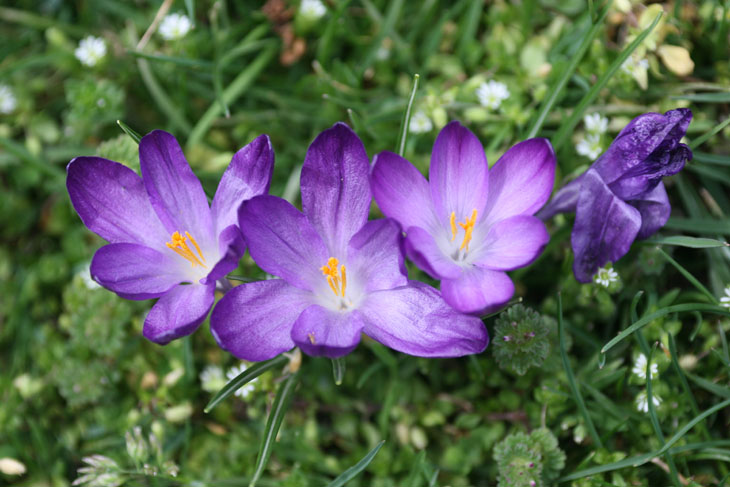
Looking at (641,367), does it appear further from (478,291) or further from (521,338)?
(478,291)

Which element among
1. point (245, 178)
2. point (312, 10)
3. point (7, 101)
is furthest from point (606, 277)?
point (7, 101)

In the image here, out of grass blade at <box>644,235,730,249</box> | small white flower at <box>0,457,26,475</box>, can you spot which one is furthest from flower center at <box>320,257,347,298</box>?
small white flower at <box>0,457,26,475</box>

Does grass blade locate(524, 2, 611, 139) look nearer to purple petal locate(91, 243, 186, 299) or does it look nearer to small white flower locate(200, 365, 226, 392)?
purple petal locate(91, 243, 186, 299)

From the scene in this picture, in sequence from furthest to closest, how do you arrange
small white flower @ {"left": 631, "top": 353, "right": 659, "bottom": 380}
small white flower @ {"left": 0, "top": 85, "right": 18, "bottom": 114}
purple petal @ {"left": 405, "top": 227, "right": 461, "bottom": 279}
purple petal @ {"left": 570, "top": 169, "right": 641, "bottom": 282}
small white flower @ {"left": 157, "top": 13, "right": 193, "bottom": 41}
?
1. small white flower @ {"left": 0, "top": 85, "right": 18, "bottom": 114}
2. small white flower @ {"left": 157, "top": 13, "right": 193, "bottom": 41}
3. small white flower @ {"left": 631, "top": 353, "right": 659, "bottom": 380}
4. purple petal @ {"left": 570, "top": 169, "right": 641, "bottom": 282}
5. purple petal @ {"left": 405, "top": 227, "right": 461, "bottom": 279}

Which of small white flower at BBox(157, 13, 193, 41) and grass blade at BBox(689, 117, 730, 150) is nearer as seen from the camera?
grass blade at BBox(689, 117, 730, 150)

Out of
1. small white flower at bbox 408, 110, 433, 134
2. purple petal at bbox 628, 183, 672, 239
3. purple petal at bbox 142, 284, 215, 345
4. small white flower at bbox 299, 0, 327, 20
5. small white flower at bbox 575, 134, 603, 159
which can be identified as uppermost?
small white flower at bbox 299, 0, 327, 20

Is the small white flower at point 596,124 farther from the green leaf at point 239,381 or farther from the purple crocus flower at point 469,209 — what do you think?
the green leaf at point 239,381
